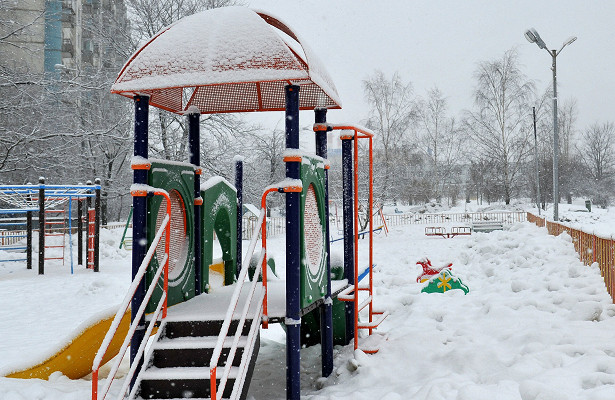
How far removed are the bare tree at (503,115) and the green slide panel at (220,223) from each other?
3285cm

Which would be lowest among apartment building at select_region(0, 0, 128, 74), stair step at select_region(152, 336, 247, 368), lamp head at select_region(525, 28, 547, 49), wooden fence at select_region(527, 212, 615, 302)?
stair step at select_region(152, 336, 247, 368)

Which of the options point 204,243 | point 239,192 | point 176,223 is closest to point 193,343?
point 176,223

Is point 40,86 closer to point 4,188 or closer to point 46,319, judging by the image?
point 4,188

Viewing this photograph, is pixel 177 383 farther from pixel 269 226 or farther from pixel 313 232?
pixel 269 226

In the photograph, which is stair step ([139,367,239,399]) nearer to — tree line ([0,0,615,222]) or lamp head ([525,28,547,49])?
tree line ([0,0,615,222])

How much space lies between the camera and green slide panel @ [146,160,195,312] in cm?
460

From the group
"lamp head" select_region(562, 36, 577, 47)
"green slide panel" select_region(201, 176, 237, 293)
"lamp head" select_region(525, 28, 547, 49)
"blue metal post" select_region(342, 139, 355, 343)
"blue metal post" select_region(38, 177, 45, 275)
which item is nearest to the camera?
"green slide panel" select_region(201, 176, 237, 293)

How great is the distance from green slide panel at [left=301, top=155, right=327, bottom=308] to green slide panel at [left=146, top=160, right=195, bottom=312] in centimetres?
145

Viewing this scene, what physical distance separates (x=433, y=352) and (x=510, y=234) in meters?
10.7

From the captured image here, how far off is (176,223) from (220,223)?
1326 mm

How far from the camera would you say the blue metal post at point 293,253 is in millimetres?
4398

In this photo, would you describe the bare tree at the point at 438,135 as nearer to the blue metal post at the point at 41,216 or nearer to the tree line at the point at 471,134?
the tree line at the point at 471,134

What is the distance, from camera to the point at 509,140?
3616 cm

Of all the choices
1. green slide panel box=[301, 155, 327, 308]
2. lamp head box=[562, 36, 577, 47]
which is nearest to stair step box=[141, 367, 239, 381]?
green slide panel box=[301, 155, 327, 308]
